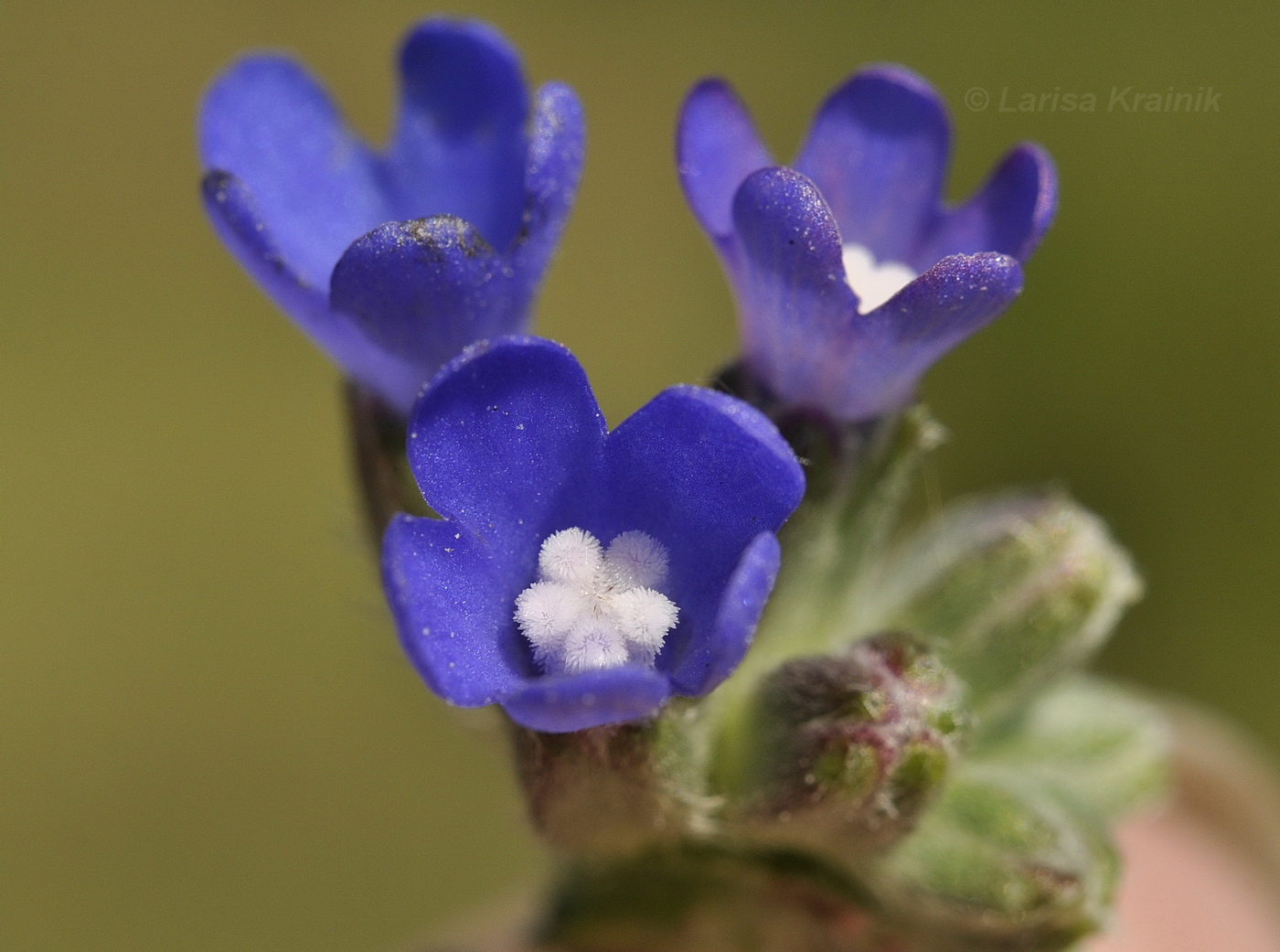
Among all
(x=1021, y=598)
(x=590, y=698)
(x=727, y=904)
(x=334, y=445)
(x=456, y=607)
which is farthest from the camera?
(x=334, y=445)

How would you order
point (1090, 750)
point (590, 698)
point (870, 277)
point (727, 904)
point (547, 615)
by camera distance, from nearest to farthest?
1. point (590, 698)
2. point (547, 615)
3. point (870, 277)
4. point (727, 904)
5. point (1090, 750)

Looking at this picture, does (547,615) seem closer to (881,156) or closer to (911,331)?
(911,331)

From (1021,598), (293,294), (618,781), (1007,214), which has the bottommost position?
(618,781)

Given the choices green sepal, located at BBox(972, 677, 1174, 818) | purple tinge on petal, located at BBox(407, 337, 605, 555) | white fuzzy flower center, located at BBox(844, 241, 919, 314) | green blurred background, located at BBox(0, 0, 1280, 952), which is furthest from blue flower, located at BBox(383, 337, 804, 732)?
green blurred background, located at BBox(0, 0, 1280, 952)

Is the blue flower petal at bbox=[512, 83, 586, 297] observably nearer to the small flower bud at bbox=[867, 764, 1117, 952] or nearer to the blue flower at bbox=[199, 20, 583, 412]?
the blue flower at bbox=[199, 20, 583, 412]

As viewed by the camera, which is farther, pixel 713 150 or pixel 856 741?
pixel 713 150

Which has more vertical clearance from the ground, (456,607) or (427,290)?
(427,290)

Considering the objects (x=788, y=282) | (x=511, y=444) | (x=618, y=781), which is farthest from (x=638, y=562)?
(x=788, y=282)

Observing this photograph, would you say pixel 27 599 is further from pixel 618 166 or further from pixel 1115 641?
pixel 1115 641
